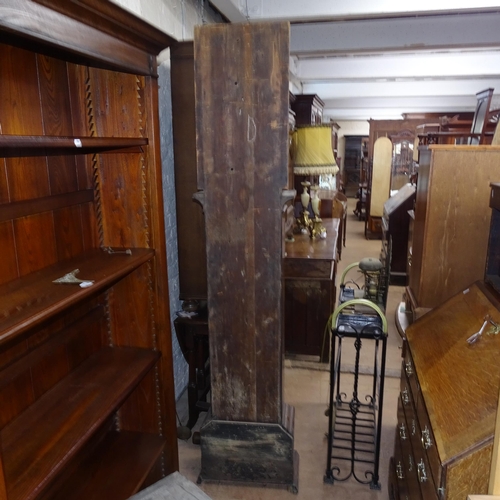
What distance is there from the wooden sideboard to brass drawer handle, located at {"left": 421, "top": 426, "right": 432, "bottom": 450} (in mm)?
1583

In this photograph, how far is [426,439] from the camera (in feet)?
4.58

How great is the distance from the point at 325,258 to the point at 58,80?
214 cm

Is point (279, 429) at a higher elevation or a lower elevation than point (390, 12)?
lower

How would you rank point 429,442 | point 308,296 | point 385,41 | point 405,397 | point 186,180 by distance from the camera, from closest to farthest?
point 429,442, point 405,397, point 186,180, point 308,296, point 385,41

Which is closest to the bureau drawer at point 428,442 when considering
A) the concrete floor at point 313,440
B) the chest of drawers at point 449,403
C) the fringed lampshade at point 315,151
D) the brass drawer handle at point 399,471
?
the chest of drawers at point 449,403

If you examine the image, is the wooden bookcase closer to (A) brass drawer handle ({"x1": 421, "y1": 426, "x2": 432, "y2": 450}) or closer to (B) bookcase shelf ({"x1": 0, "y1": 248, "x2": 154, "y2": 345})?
(B) bookcase shelf ({"x1": 0, "y1": 248, "x2": 154, "y2": 345})

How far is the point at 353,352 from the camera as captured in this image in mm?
3760

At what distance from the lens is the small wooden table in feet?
10.8

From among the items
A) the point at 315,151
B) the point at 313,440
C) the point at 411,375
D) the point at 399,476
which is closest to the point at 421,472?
the point at 411,375

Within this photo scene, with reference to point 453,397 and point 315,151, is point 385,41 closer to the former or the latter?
point 315,151

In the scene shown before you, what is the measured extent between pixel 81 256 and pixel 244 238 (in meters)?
0.67

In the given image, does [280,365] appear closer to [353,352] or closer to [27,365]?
[27,365]

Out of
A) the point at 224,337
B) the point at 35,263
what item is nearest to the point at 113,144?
the point at 35,263

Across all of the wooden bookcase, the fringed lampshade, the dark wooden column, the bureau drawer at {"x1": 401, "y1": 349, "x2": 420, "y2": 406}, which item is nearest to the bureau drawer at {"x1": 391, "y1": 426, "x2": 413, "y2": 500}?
the bureau drawer at {"x1": 401, "y1": 349, "x2": 420, "y2": 406}
